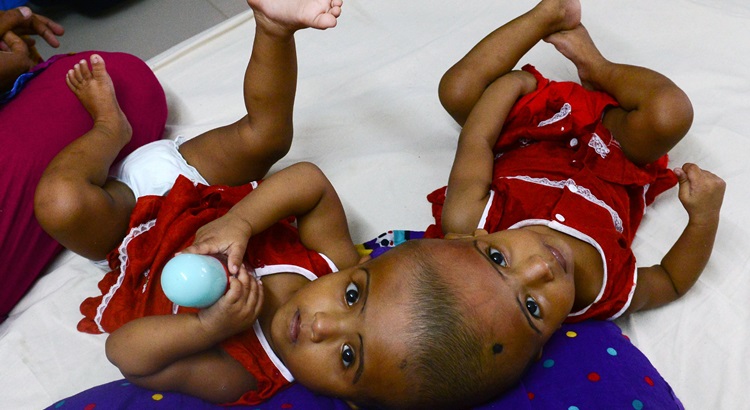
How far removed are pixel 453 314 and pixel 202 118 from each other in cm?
75

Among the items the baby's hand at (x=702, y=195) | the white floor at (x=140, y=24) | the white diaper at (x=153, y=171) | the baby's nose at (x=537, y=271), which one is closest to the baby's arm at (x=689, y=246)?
the baby's hand at (x=702, y=195)

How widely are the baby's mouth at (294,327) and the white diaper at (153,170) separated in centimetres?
34

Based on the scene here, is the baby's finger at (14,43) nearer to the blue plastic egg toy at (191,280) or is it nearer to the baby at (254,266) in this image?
the baby at (254,266)

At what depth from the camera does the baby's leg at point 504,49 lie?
109 cm

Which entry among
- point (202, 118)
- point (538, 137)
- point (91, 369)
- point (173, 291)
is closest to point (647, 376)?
point (538, 137)

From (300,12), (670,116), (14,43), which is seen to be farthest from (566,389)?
(14,43)

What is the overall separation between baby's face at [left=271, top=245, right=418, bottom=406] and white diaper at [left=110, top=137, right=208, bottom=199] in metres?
0.32

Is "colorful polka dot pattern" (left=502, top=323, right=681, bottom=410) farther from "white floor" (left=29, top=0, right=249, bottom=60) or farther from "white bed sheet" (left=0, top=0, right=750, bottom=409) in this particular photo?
"white floor" (left=29, top=0, right=249, bottom=60)

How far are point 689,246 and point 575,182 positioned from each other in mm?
184

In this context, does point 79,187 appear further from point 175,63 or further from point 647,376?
point 647,376

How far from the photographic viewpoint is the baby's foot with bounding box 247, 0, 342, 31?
79 centimetres

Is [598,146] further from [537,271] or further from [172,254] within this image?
[172,254]

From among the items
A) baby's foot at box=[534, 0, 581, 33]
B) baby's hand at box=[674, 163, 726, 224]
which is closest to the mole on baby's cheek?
baby's hand at box=[674, 163, 726, 224]

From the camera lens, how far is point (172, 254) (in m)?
0.88
